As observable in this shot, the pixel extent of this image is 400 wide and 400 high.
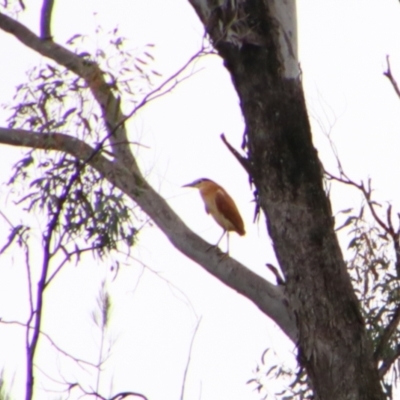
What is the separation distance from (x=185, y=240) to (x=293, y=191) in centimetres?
141

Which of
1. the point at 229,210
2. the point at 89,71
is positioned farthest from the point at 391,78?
the point at 229,210

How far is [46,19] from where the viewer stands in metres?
6.32

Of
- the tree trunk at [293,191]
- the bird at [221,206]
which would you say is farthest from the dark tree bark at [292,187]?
the bird at [221,206]

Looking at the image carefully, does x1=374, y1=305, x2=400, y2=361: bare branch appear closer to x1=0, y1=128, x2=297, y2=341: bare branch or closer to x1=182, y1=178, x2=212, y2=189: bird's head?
x1=0, y1=128, x2=297, y2=341: bare branch

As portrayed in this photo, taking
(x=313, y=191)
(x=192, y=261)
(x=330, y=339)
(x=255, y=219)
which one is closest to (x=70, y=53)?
(x=192, y=261)

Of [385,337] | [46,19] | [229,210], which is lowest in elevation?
[385,337]

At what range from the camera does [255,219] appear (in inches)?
186

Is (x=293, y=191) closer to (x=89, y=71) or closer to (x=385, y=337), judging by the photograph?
(x=385, y=337)

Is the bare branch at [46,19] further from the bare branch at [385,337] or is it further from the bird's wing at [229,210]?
the bare branch at [385,337]

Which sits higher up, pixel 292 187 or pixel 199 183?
pixel 199 183

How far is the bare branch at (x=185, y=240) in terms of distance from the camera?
5109 millimetres

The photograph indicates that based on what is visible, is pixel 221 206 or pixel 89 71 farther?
pixel 221 206

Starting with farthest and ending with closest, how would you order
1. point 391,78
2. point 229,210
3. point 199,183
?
point 199,183, point 229,210, point 391,78

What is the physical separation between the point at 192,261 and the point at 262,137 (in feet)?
4.80
